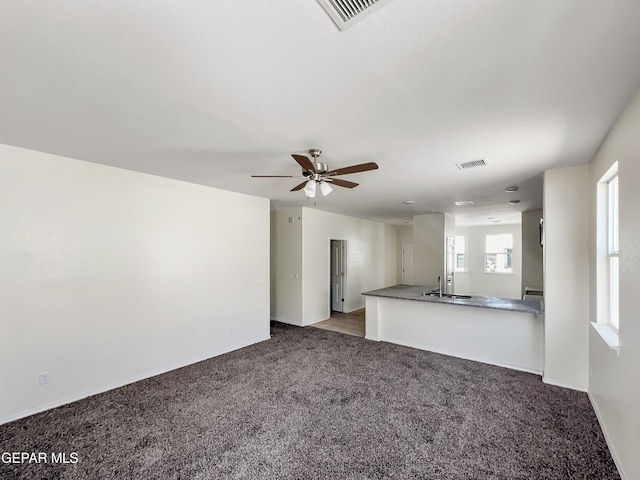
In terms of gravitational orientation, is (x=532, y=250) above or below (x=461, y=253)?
above

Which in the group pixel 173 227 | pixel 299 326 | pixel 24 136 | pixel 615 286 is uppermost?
pixel 24 136

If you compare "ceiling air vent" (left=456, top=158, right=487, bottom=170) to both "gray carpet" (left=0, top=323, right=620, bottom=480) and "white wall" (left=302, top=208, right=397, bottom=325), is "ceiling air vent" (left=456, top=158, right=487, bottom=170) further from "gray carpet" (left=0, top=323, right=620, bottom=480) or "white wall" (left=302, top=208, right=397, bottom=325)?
"white wall" (left=302, top=208, right=397, bottom=325)

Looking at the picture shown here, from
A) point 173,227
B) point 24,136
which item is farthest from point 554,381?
point 24,136

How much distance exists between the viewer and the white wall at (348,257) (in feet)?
20.3

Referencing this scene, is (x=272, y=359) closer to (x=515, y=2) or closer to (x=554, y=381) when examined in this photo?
(x=554, y=381)

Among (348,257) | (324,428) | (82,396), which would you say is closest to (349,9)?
(324,428)

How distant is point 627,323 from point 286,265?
517cm

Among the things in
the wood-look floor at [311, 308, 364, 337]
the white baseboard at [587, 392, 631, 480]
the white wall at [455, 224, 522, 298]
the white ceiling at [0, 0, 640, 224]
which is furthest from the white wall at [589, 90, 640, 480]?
the white wall at [455, 224, 522, 298]

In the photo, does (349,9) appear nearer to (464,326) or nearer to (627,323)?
(627,323)

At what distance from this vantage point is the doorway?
747 cm

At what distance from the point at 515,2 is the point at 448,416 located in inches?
122

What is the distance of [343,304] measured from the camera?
754cm

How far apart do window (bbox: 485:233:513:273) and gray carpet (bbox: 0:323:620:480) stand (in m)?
6.87

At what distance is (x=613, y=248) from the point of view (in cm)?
265
